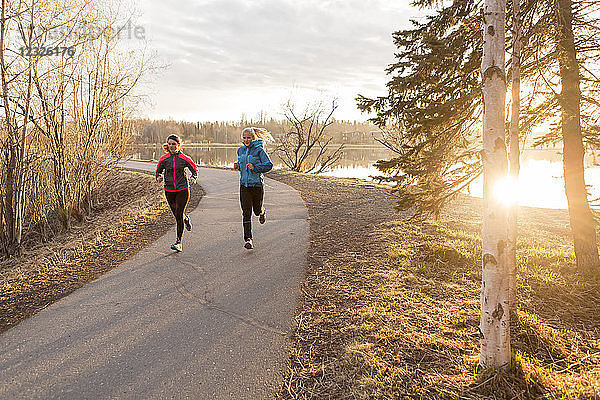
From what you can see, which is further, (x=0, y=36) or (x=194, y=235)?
(x=194, y=235)

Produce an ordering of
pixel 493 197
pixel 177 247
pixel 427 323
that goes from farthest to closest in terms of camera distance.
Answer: pixel 177 247, pixel 427 323, pixel 493 197

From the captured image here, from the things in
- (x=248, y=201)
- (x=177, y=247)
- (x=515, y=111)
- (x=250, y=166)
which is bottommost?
(x=177, y=247)

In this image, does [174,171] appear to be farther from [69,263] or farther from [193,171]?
[69,263]

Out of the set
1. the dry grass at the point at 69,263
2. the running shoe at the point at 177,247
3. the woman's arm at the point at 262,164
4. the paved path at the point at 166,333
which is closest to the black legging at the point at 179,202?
the running shoe at the point at 177,247

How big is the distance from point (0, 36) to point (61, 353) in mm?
6424

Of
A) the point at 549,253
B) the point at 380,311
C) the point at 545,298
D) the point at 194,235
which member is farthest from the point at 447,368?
the point at 194,235

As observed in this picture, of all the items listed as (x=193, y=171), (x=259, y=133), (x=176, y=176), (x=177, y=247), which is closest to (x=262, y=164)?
(x=259, y=133)

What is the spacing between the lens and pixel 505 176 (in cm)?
262

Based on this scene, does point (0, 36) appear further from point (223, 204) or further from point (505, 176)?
point (505, 176)

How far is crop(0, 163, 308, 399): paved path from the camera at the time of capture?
9.32 feet

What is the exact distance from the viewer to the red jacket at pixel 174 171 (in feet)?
20.4

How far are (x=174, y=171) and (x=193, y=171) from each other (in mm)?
324

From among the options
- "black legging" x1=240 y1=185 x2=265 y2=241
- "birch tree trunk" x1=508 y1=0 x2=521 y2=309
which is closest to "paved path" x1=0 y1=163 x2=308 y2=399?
"black legging" x1=240 y1=185 x2=265 y2=241

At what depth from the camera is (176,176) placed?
627 centimetres
